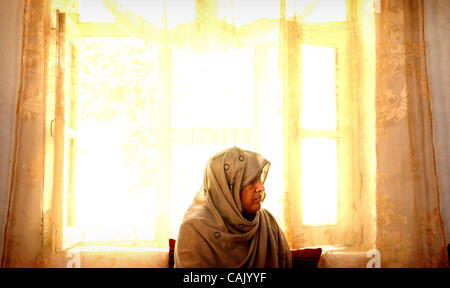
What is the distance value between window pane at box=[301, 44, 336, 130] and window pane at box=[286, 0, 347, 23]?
182mm

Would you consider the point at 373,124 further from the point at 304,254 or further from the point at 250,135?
the point at 304,254

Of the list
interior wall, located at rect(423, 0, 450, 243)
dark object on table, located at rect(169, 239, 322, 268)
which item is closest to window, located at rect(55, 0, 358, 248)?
dark object on table, located at rect(169, 239, 322, 268)

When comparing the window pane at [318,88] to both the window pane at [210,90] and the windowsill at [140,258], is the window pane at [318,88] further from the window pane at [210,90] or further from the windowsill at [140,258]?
the windowsill at [140,258]

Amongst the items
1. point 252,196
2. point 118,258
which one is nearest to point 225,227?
point 252,196

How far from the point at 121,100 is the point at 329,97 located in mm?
1360

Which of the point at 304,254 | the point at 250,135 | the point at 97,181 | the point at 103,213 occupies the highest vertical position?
the point at 250,135

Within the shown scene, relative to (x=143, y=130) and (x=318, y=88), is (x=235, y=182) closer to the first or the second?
(x=143, y=130)

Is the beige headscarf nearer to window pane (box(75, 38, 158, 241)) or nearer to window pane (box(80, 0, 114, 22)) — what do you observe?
window pane (box(75, 38, 158, 241))

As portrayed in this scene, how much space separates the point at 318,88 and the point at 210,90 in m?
0.71

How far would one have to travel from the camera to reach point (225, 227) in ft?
5.57

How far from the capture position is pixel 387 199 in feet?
7.24

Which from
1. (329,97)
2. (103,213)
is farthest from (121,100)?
(329,97)

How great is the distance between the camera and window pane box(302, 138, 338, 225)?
234 cm

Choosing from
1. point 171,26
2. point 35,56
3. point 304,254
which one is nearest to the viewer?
point 304,254
